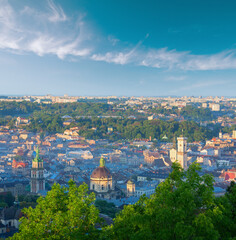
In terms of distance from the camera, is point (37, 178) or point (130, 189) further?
point (130, 189)

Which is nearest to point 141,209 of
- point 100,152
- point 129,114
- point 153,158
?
point 153,158

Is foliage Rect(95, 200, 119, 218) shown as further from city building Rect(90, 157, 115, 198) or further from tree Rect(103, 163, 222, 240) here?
tree Rect(103, 163, 222, 240)

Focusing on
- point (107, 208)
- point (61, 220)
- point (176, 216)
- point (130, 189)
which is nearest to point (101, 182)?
point (130, 189)

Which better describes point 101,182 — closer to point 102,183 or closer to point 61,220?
point 102,183

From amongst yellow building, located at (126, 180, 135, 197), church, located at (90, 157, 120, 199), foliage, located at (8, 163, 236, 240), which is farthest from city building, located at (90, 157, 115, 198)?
foliage, located at (8, 163, 236, 240)

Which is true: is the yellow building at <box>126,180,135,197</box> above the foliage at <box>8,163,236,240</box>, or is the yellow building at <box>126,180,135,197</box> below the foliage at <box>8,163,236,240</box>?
below

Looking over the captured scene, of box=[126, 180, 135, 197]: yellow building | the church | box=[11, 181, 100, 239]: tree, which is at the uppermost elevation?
box=[11, 181, 100, 239]: tree

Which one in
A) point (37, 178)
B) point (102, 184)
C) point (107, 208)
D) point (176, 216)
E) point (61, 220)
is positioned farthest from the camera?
point (102, 184)
